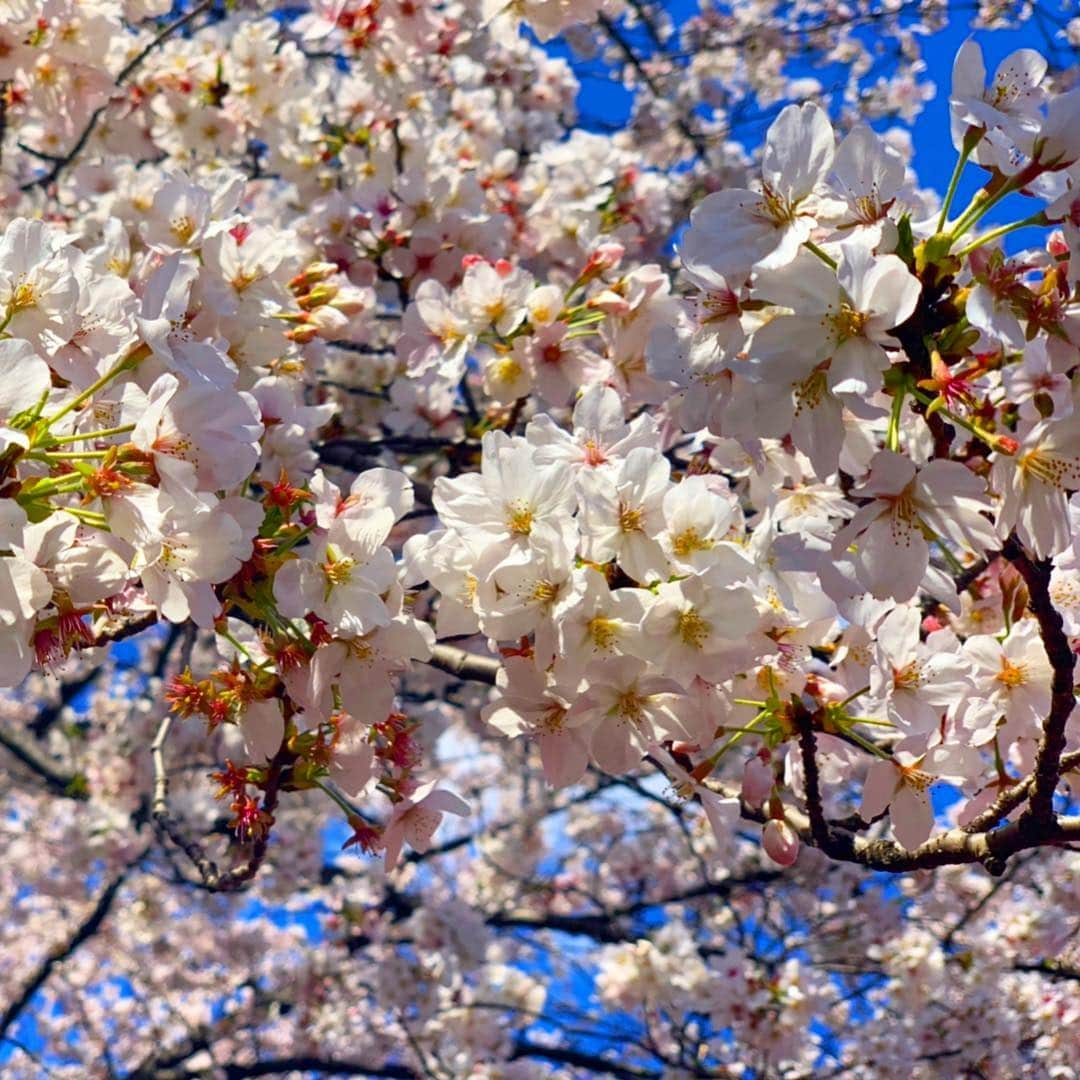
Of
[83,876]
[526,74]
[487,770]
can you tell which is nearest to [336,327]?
[526,74]

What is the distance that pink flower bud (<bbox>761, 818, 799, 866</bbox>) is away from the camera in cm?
167

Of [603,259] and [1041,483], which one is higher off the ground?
[603,259]

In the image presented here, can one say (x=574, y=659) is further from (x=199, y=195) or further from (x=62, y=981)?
(x=62, y=981)

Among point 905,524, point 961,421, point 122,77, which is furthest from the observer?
point 122,77

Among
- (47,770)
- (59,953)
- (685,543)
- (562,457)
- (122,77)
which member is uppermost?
(122,77)

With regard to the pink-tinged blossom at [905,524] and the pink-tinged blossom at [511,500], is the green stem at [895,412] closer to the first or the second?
the pink-tinged blossom at [905,524]

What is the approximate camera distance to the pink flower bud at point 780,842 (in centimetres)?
167

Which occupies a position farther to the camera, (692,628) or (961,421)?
(692,628)

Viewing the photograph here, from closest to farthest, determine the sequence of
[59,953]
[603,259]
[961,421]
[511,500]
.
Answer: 1. [961,421]
2. [511,500]
3. [603,259]
4. [59,953]

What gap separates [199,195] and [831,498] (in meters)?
1.35

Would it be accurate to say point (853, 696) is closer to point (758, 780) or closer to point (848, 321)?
point (758, 780)

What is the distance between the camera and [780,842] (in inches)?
66.1

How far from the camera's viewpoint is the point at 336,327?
233 centimetres

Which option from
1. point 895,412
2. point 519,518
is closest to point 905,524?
point 895,412
